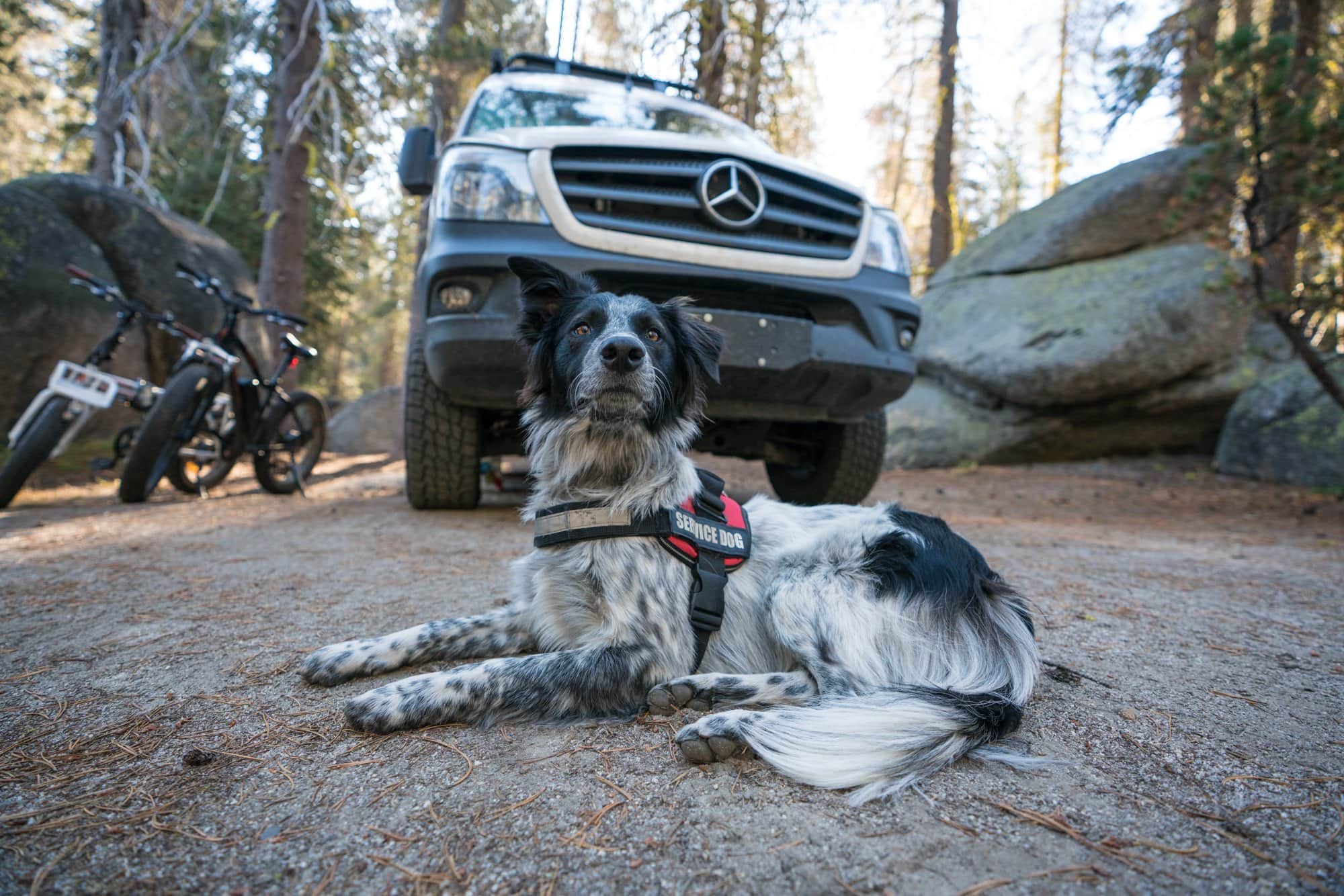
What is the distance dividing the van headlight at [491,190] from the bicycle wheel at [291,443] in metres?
3.53

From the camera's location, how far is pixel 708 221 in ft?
12.5

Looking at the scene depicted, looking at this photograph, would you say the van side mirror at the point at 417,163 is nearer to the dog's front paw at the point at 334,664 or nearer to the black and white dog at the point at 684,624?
the black and white dog at the point at 684,624

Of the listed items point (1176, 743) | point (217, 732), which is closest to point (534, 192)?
point (217, 732)

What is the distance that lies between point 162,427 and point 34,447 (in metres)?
0.82

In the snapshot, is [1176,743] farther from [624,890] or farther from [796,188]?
[796,188]

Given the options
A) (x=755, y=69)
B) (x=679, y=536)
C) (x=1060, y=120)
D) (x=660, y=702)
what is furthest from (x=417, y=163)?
(x=1060, y=120)

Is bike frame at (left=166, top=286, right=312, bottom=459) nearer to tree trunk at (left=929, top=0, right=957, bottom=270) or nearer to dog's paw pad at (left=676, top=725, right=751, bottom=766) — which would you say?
dog's paw pad at (left=676, top=725, right=751, bottom=766)

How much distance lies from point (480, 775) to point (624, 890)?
1.77 feet

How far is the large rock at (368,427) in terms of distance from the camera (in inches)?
458

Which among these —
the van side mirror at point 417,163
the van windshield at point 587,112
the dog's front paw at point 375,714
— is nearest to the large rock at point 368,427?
the van side mirror at point 417,163

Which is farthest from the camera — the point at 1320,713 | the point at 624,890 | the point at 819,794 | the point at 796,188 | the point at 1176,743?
the point at 796,188

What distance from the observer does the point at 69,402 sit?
16.6ft

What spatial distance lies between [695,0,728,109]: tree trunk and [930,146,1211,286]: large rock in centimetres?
521

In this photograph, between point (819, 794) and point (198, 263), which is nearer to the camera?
point (819, 794)
